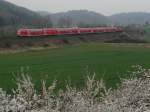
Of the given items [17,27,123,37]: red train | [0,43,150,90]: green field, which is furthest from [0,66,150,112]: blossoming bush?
[17,27,123,37]: red train

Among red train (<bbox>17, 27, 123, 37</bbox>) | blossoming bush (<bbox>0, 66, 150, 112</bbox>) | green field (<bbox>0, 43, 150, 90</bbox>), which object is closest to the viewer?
blossoming bush (<bbox>0, 66, 150, 112</bbox>)

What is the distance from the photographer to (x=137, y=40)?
75625mm

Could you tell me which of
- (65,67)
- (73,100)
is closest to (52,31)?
(65,67)

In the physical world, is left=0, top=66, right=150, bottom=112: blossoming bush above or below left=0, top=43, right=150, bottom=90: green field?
above

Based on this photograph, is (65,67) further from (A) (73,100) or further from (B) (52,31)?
(B) (52,31)

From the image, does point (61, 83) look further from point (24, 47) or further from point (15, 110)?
point (24, 47)

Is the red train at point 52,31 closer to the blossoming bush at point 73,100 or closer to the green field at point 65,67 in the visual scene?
the green field at point 65,67

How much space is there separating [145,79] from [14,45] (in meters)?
46.2

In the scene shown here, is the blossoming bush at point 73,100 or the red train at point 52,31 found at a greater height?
the blossoming bush at point 73,100

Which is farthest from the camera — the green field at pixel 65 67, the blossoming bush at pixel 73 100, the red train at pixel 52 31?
the red train at pixel 52 31

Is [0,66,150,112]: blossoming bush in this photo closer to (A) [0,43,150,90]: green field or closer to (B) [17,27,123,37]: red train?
(A) [0,43,150,90]: green field

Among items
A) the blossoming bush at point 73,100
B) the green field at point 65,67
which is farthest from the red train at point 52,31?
the blossoming bush at point 73,100

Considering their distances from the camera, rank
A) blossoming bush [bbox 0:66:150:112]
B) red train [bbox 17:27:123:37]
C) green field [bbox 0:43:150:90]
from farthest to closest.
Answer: red train [bbox 17:27:123:37] → green field [bbox 0:43:150:90] → blossoming bush [bbox 0:66:150:112]

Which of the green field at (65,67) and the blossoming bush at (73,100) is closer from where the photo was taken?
the blossoming bush at (73,100)
